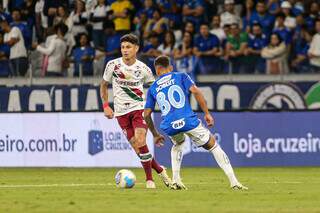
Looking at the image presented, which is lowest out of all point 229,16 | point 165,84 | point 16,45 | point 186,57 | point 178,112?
point 16,45

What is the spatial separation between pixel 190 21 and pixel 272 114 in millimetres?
4789

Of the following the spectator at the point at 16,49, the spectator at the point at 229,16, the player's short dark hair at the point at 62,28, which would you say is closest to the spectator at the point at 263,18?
the spectator at the point at 229,16

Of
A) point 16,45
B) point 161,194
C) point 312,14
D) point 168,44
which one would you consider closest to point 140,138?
point 161,194

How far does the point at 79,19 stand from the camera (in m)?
31.1

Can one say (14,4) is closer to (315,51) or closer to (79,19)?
(79,19)

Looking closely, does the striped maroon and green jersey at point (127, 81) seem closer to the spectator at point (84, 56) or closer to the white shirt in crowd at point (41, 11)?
the spectator at point (84, 56)

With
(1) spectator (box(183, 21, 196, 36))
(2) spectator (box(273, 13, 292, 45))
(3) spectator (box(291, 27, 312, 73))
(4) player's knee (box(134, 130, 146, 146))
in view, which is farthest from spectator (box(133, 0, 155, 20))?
(4) player's knee (box(134, 130, 146, 146))

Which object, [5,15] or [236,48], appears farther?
[5,15]

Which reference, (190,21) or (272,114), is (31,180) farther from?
(190,21)

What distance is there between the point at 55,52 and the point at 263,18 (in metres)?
6.06

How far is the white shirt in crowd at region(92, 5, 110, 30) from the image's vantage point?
3080 cm

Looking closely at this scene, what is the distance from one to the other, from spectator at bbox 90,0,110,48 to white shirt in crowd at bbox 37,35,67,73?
1.06 metres

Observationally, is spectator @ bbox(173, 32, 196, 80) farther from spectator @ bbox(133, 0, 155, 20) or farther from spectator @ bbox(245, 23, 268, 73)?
spectator @ bbox(133, 0, 155, 20)

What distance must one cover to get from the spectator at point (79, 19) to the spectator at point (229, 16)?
13.9ft
